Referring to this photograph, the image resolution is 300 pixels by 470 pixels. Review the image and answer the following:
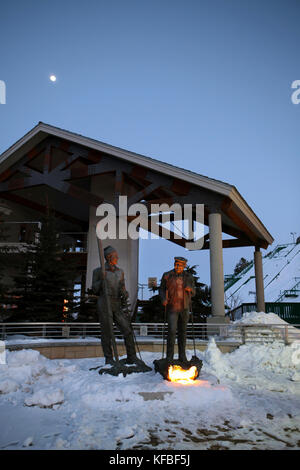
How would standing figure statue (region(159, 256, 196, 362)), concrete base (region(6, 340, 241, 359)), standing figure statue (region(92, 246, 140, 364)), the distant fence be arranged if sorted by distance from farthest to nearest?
the distant fence → concrete base (region(6, 340, 241, 359)) → standing figure statue (region(92, 246, 140, 364)) → standing figure statue (region(159, 256, 196, 362))

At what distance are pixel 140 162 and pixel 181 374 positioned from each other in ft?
38.4

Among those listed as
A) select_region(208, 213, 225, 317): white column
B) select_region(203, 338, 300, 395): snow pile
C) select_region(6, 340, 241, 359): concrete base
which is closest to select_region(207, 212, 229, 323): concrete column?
select_region(208, 213, 225, 317): white column

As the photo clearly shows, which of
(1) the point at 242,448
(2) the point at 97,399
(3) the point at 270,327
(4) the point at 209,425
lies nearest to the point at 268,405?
(4) the point at 209,425

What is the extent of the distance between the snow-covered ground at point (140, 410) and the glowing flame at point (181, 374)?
252 millimetres

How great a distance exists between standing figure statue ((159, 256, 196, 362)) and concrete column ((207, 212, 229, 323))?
7.53m

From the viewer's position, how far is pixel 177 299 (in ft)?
21.8

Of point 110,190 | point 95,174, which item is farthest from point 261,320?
point 110,190

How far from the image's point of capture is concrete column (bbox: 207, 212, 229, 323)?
1408 cm

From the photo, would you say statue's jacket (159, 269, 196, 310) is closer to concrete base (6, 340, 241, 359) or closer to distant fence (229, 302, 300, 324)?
concrete base (6, 340, 241, 359)

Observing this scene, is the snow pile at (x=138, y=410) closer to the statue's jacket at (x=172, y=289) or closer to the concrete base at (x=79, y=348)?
the statue's jacket at (x=172, y=289)

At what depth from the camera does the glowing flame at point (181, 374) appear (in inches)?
236

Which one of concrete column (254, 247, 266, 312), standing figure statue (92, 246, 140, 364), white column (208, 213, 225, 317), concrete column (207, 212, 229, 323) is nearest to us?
standing figure statue (92, 246, 140, 364)

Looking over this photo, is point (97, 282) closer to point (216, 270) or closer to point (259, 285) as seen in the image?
point (216, 270)
